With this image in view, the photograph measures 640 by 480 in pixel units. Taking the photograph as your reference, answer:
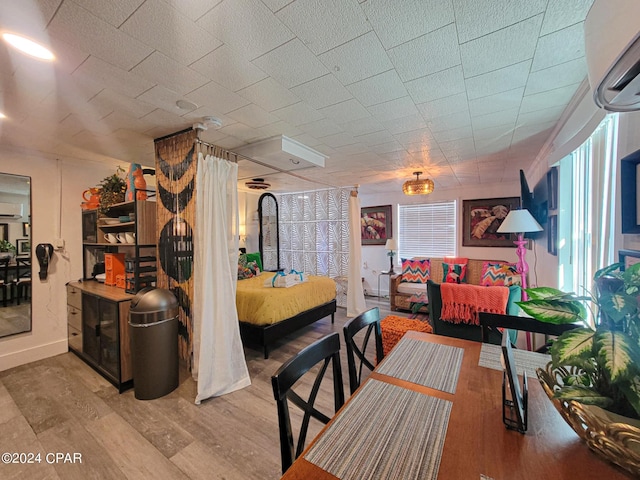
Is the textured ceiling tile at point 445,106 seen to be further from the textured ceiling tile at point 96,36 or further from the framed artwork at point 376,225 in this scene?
the framed artwork at point 376,225

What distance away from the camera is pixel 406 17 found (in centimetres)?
119

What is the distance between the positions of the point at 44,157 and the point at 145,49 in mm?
2915

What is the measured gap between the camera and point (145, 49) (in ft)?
4.54

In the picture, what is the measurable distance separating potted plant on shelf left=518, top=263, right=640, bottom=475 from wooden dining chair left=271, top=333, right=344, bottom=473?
0.83 meters

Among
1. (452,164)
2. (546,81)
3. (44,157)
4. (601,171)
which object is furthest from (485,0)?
(44,157)

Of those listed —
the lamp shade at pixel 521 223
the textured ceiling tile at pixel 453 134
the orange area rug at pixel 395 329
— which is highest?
the textured ceiling tile at pixel 453 134

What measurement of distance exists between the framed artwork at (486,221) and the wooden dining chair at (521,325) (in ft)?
12.9

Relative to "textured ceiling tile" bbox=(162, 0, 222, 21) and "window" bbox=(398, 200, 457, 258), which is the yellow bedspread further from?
"window" bbox=(398, 200, 457, 258)

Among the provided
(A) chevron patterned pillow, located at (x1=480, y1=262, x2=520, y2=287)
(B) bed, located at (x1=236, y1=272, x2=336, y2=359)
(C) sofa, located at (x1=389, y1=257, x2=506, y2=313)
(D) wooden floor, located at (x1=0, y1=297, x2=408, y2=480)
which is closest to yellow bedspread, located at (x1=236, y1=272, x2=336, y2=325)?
(B) bed, located at (x1=236, y1=272, x2=336, y2=359)

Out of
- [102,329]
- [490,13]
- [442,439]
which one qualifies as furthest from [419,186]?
[102,329]

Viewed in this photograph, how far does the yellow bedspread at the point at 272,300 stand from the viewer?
314 centimetres

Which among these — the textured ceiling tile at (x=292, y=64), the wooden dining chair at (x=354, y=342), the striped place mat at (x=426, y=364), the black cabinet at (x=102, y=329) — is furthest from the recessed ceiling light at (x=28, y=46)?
the striped place mat at (x=426, y=364)

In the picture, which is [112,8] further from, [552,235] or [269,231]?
[269,231]

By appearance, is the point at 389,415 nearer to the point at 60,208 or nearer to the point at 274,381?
the point at 274,381
